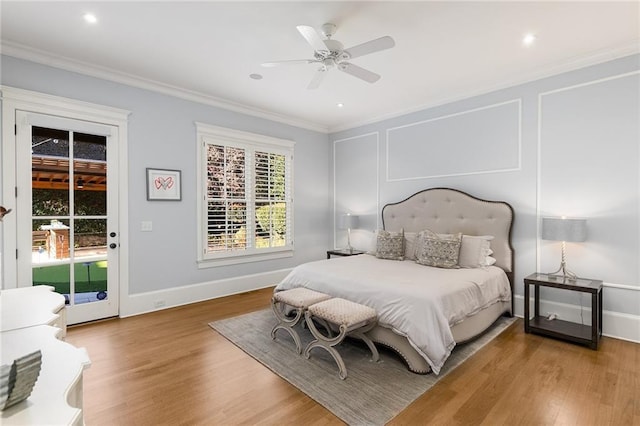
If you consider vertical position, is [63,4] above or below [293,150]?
above

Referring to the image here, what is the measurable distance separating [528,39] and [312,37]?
7.10 feet

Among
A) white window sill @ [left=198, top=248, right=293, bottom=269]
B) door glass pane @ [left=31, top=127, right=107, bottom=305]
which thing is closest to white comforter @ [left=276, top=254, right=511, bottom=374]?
white window sill @ [left=198, top=248, right=293, bottom=269]

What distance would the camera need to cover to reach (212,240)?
4734 millimetres

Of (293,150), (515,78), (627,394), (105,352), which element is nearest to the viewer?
(627,394)

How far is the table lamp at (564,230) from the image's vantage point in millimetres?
3127

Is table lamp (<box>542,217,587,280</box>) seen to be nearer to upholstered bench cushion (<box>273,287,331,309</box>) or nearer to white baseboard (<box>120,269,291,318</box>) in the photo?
upholstered bench cushion (<box>273,287,331,309</box>)

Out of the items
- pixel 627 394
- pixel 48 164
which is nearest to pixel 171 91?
pixel 48 164

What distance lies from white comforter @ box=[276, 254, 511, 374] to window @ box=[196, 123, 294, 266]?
5.22ft

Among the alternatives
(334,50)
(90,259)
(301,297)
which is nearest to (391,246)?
(301,297)

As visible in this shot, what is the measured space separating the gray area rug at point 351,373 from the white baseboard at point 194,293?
1171 mm

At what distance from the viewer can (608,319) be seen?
3.26 meters

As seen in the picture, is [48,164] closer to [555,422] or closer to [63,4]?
[63,4]

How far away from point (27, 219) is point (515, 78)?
19.1ft

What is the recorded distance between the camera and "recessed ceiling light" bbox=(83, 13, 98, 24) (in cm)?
265
